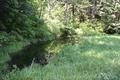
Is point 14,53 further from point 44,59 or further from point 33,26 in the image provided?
point 33,26

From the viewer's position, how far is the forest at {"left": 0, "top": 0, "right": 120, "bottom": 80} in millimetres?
10618

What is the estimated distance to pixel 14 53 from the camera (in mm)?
17203

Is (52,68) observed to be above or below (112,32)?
above

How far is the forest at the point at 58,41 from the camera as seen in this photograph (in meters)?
10.6

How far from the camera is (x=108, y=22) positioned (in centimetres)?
3975

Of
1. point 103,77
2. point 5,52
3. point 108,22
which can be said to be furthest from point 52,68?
point 108,22

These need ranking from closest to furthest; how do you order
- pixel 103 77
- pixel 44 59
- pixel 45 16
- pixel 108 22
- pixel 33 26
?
pixel 103 77, pixel 44 59, pixel 33 26, pixel 45 16, pixel 108 22

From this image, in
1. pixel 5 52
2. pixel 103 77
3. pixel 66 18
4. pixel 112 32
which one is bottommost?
pixel 112 32

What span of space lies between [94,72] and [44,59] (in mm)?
5084

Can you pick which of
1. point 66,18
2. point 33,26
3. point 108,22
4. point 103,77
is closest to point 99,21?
point 108,22

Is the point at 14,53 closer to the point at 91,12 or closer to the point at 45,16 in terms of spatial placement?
the point at 45,16

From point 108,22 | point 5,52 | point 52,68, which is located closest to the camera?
point 52,68

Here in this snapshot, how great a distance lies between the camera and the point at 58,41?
963 inches

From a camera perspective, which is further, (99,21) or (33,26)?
(99,21)
